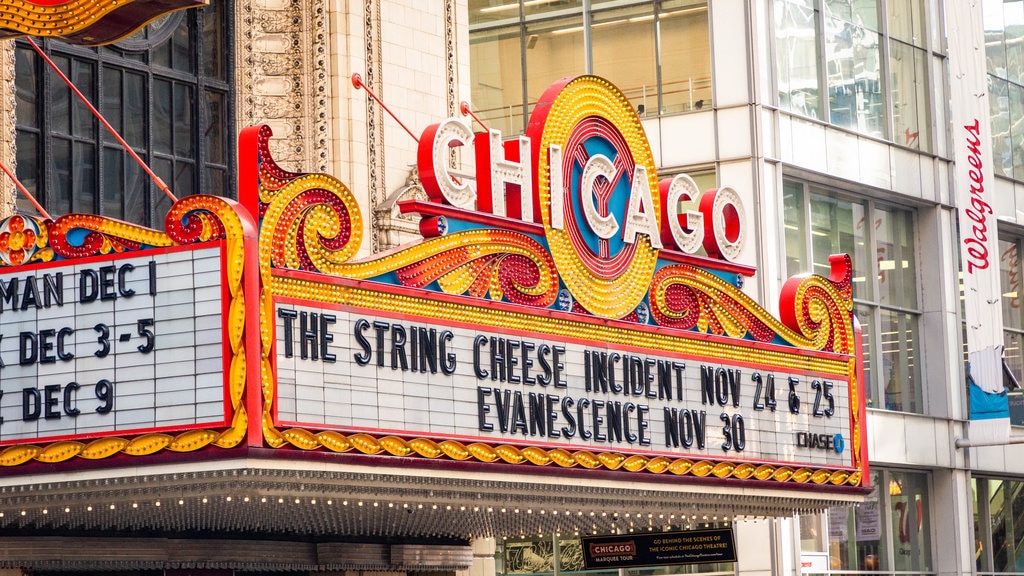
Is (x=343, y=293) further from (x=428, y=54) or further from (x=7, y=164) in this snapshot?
(x=428, y=54)

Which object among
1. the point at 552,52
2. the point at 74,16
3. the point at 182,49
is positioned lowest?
the point at 74,16

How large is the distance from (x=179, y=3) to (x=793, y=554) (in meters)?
16.5

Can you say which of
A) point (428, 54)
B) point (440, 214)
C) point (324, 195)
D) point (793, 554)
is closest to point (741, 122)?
point (793, 554)

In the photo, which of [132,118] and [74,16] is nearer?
[74,16]

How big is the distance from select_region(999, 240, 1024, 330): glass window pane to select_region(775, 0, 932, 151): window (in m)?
3.74

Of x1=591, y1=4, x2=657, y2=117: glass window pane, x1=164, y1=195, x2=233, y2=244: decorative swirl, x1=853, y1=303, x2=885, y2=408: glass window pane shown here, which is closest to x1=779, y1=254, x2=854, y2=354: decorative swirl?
x1=164, y1=195, x2=233, y2=244: decorative swirl

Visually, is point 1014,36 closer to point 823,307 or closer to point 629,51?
point 629,51

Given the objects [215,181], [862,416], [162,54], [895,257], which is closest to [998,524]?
[895,257]

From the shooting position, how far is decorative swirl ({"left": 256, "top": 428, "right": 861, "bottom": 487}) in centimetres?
1487

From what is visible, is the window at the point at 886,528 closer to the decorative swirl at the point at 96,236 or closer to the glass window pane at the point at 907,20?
the glass window pane at the point at 907,20

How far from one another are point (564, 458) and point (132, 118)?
5901 millimetres

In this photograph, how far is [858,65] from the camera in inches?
1264

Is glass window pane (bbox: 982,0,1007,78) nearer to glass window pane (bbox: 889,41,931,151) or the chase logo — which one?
glass window pane (bbox: 889,41,931,151)

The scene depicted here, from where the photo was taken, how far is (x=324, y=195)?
591 inches
